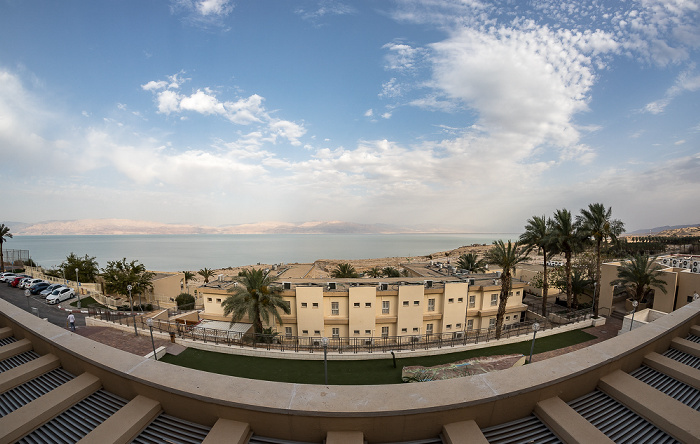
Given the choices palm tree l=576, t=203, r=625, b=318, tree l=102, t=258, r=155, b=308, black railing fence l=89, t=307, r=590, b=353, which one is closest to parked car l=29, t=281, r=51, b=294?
tree l=102, t=258, r=155, b=308

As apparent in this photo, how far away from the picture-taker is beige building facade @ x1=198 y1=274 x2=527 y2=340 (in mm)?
23234

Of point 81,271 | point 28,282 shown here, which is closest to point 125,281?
point 28,282

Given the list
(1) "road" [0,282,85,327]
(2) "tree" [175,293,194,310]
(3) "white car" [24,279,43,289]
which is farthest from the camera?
(3) "white car" [24,279,43,289]

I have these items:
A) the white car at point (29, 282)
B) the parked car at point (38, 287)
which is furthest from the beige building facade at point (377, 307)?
the white car at point (29, 282)

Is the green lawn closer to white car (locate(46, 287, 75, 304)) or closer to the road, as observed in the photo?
the road

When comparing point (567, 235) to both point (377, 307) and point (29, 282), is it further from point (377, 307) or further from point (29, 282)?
point (29, 282)

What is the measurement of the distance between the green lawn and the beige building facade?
5.88m

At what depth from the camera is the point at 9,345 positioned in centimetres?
550

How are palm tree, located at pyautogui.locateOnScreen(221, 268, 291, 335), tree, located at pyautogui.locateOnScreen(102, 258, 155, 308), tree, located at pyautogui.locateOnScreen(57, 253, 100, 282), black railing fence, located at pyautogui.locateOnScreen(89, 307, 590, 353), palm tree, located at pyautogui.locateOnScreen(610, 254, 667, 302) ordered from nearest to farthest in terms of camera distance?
black railing fence, located at pyautogui.locateOnScreen(89, 307, 590, 353)
palm tree, located at pyautogui.locateOnScreen(221, 268, 291, 335)
palm tree, located at pyautogui.locateOnScreen(610, 254, 667, 302)
tree, located at pyautogui.locateOnScreen(102, 258, 155, 308)
tree, located at pyautogui.locateOnScreen(57, 253, 100, 282)

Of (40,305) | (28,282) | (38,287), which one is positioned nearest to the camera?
(40,305)

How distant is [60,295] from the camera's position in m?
27.9

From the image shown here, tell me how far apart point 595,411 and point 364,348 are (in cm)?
1593

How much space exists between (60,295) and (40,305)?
2.26 metres

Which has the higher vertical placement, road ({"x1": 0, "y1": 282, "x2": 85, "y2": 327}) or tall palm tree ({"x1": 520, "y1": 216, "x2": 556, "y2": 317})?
tall palm tree ({"x1": 520, "y1": 216, "x2": 556, "y2": 317})
